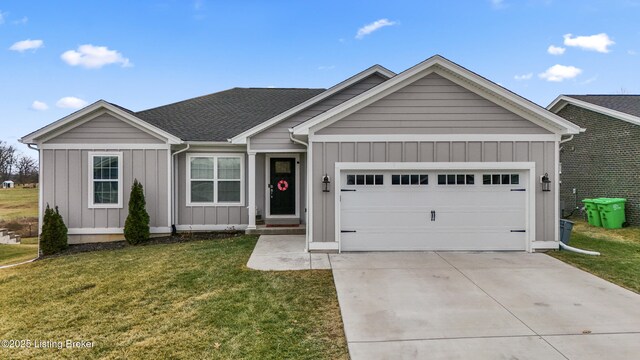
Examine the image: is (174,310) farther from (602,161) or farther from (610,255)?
(602,161)

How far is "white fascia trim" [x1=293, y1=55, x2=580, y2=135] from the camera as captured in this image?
7.62m

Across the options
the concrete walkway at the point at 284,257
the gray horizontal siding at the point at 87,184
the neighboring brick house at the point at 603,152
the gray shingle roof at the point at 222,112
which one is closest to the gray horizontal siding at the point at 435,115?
the concrete walkway at the point at 284,257


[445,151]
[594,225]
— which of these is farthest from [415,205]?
[594,225]

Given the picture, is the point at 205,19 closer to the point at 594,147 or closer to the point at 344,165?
the point at 344,165

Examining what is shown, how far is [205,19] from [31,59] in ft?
31.5

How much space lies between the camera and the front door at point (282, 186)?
11.0 meters

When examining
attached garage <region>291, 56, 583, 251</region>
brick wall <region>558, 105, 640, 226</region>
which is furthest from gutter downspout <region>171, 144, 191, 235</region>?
brick wall <region>558, 105, 640, 226</region>

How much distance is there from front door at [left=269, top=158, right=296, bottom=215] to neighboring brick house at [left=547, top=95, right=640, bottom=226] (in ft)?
32.7

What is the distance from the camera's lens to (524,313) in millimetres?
4602

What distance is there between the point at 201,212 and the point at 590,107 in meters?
15.2

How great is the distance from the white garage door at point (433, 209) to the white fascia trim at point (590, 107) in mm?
7537

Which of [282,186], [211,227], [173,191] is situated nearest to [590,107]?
[282,186]

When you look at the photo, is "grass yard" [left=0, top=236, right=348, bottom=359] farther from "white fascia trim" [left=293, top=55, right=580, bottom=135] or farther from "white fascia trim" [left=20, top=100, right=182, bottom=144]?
"white fascia trim" [left=20, top=100, right=182, bottom=144]

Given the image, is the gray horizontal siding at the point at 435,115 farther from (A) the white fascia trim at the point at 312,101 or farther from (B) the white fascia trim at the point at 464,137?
(A) the white fascia trim at the point at 312,101
